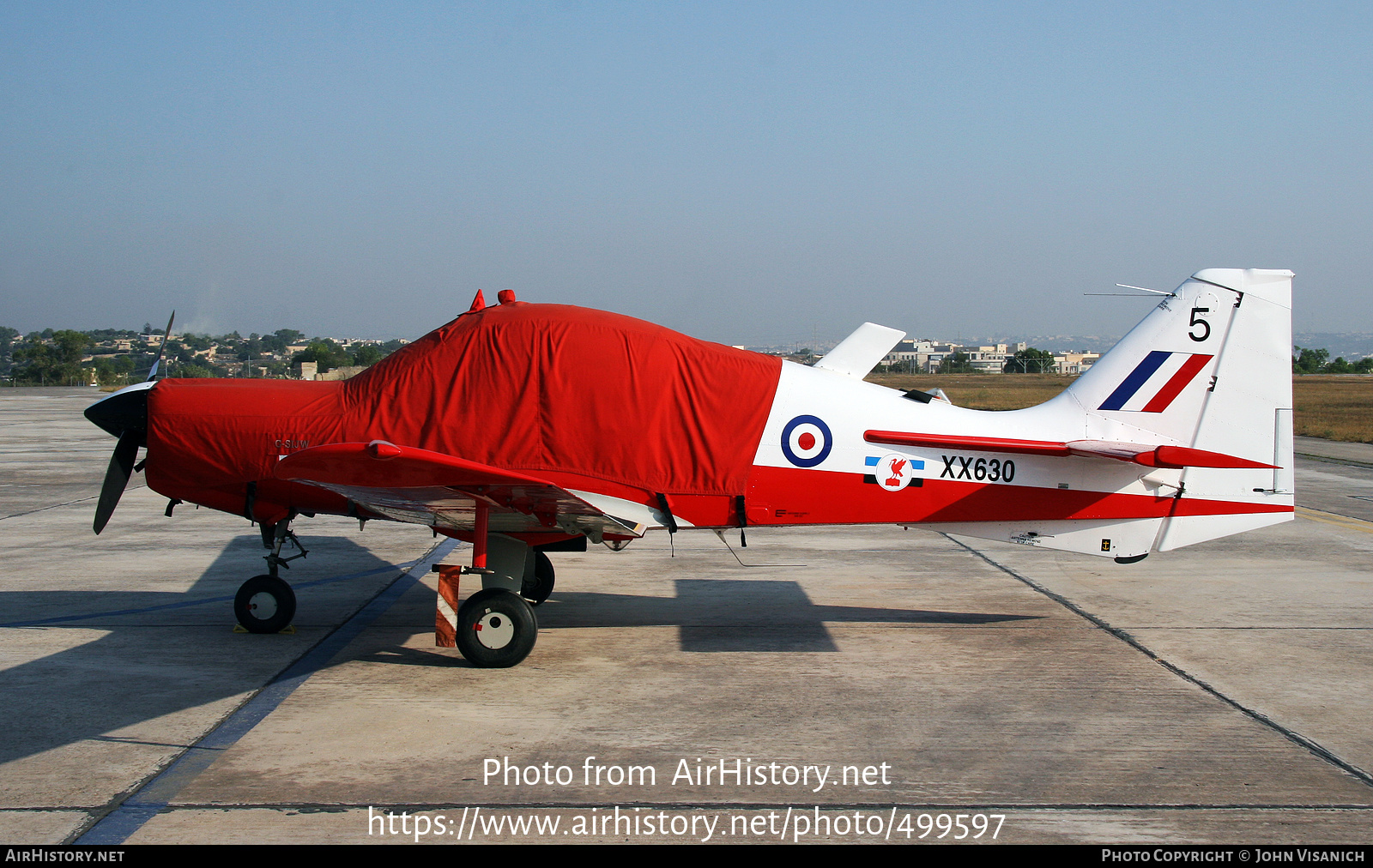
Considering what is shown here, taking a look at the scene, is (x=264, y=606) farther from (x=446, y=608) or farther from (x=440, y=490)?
(x=440, y=490)

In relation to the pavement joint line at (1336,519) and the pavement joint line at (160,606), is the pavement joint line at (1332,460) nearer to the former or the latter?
the pavement joint line at (1336,519)

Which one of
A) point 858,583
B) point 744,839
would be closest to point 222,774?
point 744,839

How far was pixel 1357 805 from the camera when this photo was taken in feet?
15.7

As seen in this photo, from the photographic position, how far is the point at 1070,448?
7.52 m

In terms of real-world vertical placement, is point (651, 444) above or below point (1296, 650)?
above

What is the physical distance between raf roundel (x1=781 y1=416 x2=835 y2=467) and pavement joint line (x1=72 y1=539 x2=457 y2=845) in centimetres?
388

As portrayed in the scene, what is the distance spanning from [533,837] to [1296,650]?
6287 millimetres

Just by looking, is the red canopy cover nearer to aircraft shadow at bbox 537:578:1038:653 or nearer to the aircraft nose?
the aircraft nose

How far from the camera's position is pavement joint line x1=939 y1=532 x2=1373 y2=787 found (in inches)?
209

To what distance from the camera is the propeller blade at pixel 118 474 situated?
7945 millimetres

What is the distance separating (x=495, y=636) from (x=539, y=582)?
206 cm

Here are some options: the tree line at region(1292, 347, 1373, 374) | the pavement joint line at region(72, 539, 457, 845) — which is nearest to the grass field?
the pavement joint line at region(72, 539, 457, 845)

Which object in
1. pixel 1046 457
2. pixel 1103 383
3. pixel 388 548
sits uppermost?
pixel 1103 383
